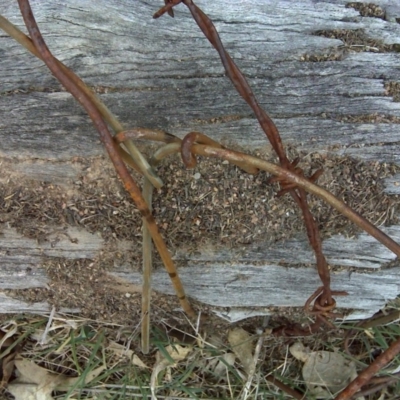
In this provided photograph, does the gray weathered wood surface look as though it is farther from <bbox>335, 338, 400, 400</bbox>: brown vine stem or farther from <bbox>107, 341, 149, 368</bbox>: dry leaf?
<bbox>107, 341, 149, 368</bbox>: dry leaf

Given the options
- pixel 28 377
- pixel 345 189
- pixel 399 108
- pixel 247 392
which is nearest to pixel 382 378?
pixel 247 392

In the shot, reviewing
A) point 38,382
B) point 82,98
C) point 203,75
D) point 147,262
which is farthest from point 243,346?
point 82,98

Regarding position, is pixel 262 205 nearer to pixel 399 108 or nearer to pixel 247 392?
pixel 399 108

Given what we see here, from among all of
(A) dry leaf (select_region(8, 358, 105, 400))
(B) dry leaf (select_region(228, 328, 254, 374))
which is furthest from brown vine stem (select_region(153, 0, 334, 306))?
(A) dry leaf (select_region(8, 358, 105, 400))

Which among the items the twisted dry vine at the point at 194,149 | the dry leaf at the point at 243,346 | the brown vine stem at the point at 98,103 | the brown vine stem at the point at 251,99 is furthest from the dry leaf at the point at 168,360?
the brown vine stem at the point at 98,103

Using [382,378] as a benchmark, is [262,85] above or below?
above

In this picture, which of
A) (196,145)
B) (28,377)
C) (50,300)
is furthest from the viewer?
(28,377)

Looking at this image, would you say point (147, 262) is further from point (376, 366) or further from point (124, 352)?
point (376, 366)
